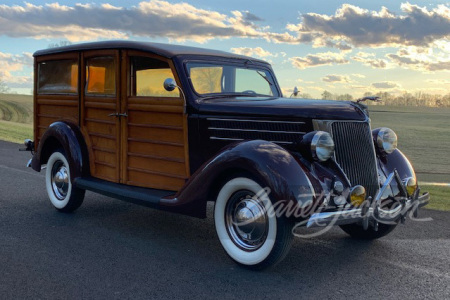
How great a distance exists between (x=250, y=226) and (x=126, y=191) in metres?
1.66

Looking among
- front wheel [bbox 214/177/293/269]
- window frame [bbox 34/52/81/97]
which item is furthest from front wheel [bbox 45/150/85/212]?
front wheel [bbox 214/177/293/269]

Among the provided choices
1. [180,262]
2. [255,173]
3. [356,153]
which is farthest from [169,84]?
[356,153]

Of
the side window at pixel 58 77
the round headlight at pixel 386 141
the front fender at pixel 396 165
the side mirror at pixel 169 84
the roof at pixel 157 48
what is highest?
the roof at pixel 157 48

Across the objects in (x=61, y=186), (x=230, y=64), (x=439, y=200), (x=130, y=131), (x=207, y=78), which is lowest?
(x=439, y=200)

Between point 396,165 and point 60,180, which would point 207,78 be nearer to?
point 396,165

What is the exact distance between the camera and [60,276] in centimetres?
388

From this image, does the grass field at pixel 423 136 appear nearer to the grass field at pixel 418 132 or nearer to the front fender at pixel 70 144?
the grass field at pixel 418 132

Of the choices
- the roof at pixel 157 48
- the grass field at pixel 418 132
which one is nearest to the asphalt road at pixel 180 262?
the roof at pixel 157 48

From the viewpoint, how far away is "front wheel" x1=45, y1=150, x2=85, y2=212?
610 centimetres

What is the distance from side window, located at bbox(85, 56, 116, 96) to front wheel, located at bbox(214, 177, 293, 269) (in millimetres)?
2127

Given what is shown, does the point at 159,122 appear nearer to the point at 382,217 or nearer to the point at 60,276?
the point at 60,276

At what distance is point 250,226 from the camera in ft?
13.7

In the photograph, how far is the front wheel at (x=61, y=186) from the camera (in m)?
6.10

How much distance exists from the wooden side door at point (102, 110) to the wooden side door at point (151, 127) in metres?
0.14
